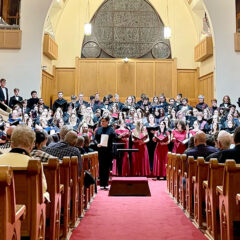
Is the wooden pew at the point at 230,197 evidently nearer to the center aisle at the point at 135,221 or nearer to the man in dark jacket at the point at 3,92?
the center aisle at the point at 135,221

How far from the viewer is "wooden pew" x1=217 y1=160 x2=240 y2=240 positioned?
2.54 meters

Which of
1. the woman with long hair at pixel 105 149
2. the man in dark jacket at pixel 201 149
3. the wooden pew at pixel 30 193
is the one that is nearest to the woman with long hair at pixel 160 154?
the woman with long hair at pixel 105 149

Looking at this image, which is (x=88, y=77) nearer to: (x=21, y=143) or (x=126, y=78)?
(x=126, y=78)

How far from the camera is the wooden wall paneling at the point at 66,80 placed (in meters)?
15.4

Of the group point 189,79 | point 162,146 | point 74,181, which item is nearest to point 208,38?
point 189,79

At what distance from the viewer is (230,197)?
8.68 feet

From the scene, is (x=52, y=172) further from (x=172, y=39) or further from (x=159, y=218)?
(x=172, y=39)

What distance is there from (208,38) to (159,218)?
10664 mm

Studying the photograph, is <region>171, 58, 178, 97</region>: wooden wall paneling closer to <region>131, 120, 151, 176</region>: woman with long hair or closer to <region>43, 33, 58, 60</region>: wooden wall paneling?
<region>43, 33, 58, 60</region>: wooden wall paneling

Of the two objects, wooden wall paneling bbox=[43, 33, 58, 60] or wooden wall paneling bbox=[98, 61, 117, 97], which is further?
wooden wall paneling bbox=[98, 61, 117, 97]

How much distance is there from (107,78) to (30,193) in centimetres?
1335

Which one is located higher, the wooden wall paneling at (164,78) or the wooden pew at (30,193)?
the wooden wall paneling at (164,78)

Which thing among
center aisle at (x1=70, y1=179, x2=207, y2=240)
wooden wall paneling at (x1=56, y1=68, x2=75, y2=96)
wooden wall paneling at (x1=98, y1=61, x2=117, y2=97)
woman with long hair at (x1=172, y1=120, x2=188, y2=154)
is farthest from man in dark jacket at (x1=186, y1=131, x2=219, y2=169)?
wooden wall paneling at (x1=56, y1=68, x2=75, y2=96)

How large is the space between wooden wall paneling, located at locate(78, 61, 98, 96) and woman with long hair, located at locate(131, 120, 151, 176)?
7247mm
